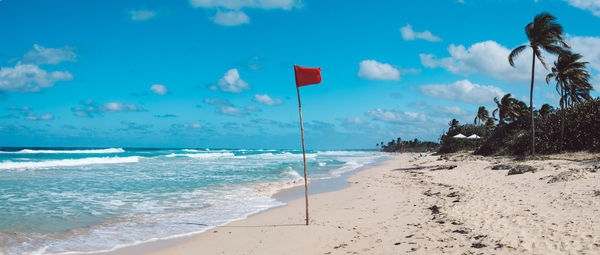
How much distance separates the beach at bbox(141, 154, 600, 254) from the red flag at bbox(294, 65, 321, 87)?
3.32 metres

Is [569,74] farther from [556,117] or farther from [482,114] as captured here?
[482,114]

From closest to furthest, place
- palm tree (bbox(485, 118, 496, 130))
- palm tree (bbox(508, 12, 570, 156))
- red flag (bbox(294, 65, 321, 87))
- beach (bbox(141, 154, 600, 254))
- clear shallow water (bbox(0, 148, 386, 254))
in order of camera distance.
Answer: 1. beach (bbox(141, 154, 600, 254))
2. clear shallow water (bbox(0, 148, 386, 254))
3. red flag (bbox(294, 65, 321, 87))
4. palm tree (bbox(508, 12, 570, 156))
5. palm tree (bbox(485, 118, 496, 130))

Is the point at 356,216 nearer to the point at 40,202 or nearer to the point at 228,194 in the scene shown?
the point at 228,194

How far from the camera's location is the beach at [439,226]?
17.5 feet

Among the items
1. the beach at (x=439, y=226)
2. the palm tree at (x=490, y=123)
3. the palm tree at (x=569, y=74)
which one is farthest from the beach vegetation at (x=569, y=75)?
the palm tree at (x=490, y=123)

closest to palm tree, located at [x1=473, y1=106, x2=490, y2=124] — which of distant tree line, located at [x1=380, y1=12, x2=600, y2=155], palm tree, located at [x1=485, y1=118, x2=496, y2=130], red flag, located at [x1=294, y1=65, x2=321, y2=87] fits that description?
palm tree, located at [x1=485, y1=118, x2=496, y2=130]

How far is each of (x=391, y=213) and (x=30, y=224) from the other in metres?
8.77

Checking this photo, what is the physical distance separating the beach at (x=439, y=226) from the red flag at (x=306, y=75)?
3320 millimetres

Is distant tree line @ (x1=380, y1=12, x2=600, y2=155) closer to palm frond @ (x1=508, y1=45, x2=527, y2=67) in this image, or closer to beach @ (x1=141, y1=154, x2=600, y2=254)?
palm frond @ (x1=508, y1=45, x2=527, y2=67)

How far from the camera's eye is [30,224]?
7.91 meters

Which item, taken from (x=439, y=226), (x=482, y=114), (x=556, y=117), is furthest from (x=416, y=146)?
(x=439, y=226)

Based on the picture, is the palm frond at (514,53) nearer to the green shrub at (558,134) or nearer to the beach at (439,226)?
the green shrub at (558,134)

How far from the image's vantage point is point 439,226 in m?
6.73

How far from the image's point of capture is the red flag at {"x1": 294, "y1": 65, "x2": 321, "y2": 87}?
762 centimetres
